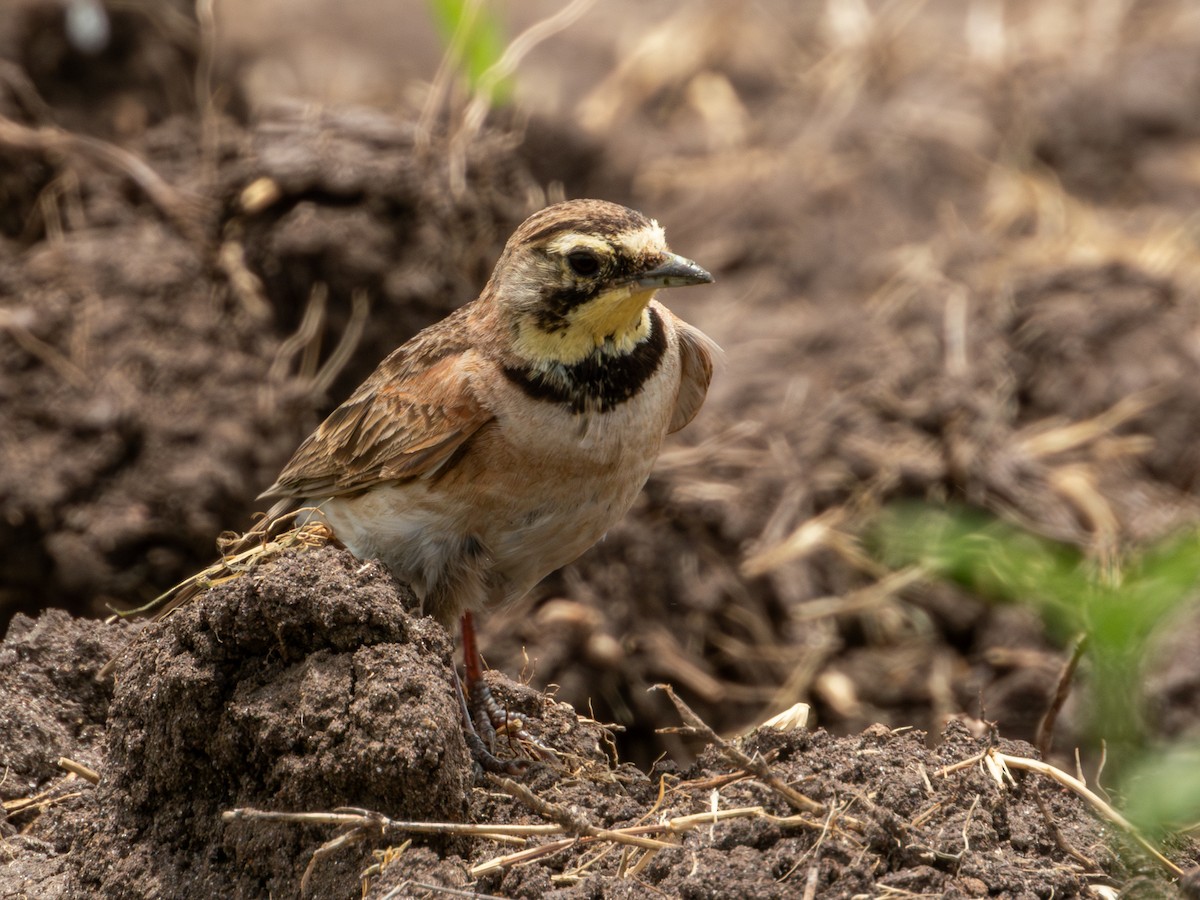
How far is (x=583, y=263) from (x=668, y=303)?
4705mm

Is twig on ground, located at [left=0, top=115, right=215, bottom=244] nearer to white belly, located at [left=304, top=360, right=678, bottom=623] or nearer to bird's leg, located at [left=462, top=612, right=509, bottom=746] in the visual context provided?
white belly, located at [left=304, top=360, right=678, bottom=623]

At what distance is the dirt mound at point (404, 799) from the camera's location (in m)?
3.75

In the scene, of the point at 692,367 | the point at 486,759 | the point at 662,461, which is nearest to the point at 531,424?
the point at 692,367

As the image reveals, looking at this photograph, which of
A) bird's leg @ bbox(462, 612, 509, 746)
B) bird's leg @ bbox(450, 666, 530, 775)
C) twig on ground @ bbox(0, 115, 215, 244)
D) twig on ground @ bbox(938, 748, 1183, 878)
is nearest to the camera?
twig on ground @ bbox(938, 748, 1183, 878)

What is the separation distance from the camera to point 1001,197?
10445mm

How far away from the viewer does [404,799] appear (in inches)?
154

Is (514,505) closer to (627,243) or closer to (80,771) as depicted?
(627,243)

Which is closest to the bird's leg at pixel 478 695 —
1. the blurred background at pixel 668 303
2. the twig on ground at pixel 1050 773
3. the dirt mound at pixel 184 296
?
the twig on ground at pixel 1050 773

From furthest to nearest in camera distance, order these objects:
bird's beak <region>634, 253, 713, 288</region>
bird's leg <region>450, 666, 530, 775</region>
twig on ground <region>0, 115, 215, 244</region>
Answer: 1. twig on ground <region>0, 115, 215, 244</region>
2. bird's beak <region>634, 253, 713, 288</region>
3. bird's leg <region>450, 666, 530, 775</region>

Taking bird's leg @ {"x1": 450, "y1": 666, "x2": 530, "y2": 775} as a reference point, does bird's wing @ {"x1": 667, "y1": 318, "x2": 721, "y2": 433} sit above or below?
above

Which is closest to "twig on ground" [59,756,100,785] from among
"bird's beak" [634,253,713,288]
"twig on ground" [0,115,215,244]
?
"bird's beak" [634,253,713,288]

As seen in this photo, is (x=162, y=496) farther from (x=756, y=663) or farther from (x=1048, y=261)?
(x=1048, y=261)

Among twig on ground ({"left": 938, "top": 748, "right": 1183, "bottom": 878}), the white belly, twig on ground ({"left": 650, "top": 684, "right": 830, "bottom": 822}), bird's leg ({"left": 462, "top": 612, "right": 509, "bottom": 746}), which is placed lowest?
twig on ground ({"left": 938, "top": 748, "right": 1183, "bottom": 878})

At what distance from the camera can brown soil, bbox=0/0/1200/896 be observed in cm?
414
